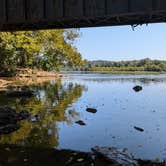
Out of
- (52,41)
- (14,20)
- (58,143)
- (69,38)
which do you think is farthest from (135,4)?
(69,38)

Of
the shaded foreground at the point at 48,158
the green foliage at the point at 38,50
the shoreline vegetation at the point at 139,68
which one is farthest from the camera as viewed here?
the shoreline vegetation at the point at 139,68

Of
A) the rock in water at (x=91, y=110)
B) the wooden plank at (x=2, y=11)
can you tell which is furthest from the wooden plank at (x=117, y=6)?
the rock in water at (x=91, y=110)

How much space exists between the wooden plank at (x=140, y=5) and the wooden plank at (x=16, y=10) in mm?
4819

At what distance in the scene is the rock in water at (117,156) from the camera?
11117 millimetres

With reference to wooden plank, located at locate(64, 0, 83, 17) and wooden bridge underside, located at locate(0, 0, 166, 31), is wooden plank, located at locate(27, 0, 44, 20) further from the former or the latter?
wooden plank, located at locate(64, 0, 83, 17)

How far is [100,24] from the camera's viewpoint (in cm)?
1543

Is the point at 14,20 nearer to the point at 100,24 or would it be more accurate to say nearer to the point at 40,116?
the point at 100,24

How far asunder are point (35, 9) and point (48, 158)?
6.53 meters

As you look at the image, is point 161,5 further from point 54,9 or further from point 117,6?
point 54,9

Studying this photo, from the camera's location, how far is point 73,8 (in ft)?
48.0

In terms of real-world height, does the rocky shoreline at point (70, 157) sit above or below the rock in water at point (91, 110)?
above

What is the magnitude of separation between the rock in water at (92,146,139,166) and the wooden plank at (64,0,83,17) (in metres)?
5.58

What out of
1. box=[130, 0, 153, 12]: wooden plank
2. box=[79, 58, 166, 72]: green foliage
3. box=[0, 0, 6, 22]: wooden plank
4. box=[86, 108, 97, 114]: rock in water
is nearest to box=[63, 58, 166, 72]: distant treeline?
box=[79, 58, 166, 72]: green foliage

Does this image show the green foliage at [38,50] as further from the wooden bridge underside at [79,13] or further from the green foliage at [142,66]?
the green foliage at [142,66]
